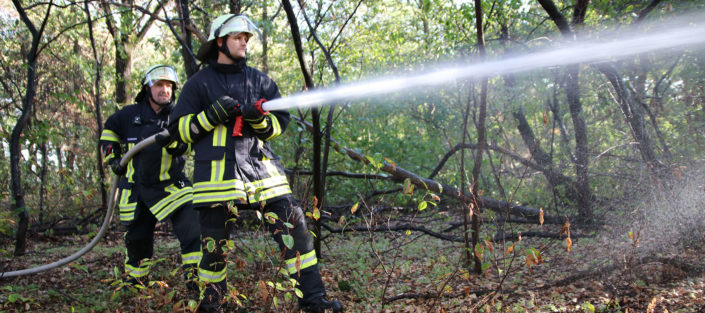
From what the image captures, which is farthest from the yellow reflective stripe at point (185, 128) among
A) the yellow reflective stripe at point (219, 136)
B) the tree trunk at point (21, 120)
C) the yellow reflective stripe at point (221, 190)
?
the tree trunk at point (21, 120)

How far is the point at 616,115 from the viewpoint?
4.37 meters

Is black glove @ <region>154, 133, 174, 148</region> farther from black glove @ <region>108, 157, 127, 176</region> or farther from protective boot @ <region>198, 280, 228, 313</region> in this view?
protective boot @ <region>198, 280, 228, 313</region>

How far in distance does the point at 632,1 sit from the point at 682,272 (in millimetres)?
3256

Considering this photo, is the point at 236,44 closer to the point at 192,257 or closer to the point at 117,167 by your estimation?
the point at 192,257

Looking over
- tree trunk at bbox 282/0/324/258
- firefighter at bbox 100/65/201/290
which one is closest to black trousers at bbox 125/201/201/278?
firefighter at bbox 100/65/201/290

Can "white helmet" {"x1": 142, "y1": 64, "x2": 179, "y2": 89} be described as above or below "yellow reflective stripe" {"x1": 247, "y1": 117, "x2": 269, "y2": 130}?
above

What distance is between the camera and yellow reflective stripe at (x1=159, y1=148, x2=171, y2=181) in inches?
159

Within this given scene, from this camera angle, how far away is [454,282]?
3.73 meters

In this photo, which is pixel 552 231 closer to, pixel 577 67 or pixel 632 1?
pixel 577 67

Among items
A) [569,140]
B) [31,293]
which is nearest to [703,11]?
[569,140]

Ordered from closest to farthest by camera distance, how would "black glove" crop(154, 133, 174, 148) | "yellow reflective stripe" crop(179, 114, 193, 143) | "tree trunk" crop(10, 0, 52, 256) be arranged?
"yellow reflective stripe" crop(179, 114, 193, 143)
"black glove" crop(154, 133, 174, 148)
"tree trunk" crop(10, 0, 52, 256)

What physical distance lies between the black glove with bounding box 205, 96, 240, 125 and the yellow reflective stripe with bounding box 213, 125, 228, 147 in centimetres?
8

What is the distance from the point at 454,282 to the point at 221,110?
2.14 metres

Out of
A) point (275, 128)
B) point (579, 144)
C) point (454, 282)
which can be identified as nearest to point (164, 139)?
point (275, 128)
